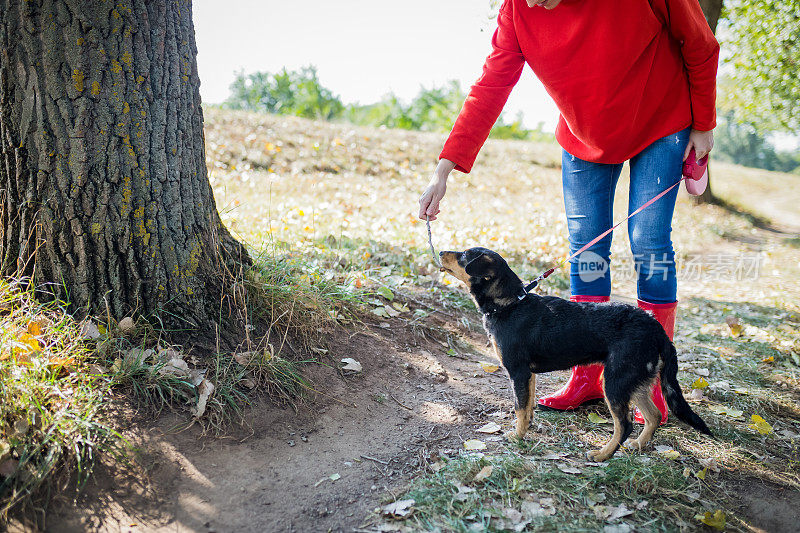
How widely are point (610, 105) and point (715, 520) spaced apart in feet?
6.83

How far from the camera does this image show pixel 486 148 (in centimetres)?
1545

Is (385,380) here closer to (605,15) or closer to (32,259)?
(32,259)

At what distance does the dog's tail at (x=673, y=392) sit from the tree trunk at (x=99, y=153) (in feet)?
8.79

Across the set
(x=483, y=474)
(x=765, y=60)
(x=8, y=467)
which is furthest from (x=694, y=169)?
(x=765, y=60)

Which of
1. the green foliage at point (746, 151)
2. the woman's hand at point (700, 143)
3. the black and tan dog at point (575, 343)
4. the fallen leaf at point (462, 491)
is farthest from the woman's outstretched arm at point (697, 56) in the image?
the green foliage at point (746, 151)

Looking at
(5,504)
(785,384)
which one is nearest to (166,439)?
(5,504)

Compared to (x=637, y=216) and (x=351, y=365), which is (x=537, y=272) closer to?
(x=637, y=216)

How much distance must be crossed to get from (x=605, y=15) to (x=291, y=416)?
2.77 metres

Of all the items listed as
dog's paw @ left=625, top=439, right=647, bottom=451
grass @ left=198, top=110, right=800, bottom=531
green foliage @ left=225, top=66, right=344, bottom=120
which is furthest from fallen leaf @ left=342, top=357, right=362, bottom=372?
green foliage @ left=225, top=66, right=344, bottom=120

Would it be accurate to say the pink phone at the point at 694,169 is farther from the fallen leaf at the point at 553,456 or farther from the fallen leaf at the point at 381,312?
the fallen leaf at the point at 381,312

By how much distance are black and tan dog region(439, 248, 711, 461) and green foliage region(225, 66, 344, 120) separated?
793 inches

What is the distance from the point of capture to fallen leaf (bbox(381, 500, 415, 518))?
2362mm

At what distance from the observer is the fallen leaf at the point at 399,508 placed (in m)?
2.36

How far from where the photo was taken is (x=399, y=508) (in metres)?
2.39
